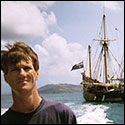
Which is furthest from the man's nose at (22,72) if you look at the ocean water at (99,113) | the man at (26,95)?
the ocean water at (99,113)

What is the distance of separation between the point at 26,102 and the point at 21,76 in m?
0.20

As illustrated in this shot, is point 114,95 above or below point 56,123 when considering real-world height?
below

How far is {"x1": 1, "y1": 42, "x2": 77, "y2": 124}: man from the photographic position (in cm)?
152

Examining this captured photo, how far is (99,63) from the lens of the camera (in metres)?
50.7

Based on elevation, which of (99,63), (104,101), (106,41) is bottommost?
(104,101)

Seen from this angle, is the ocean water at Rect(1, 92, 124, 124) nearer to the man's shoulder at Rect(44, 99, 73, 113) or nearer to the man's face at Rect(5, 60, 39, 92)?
the man's shoulder at Rect(44, 99, 73, 113)

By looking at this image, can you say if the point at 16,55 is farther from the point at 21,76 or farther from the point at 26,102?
the point at 26,102

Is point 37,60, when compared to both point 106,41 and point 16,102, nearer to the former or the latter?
point 16,102

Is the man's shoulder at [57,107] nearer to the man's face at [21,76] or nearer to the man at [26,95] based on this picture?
the man at [26,95]

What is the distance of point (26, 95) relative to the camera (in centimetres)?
151

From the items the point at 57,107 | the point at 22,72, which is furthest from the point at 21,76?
the point at 57,107

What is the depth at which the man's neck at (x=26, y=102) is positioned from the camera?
59.9 inches

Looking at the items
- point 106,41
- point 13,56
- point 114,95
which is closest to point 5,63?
point 13,56

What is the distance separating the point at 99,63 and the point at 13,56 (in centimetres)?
5009
